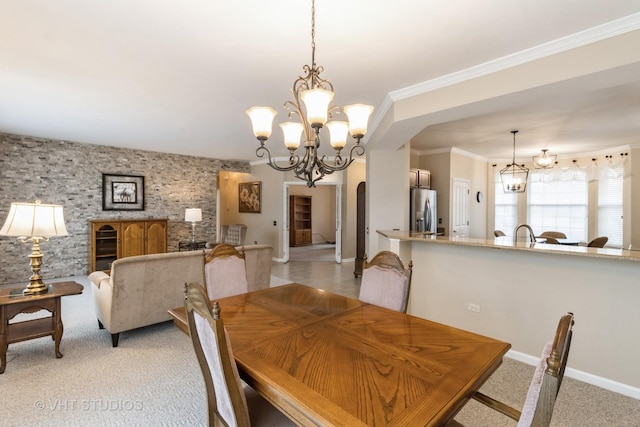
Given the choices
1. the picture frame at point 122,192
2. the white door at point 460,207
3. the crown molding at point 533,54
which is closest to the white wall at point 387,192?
the crown molding at point 533,54

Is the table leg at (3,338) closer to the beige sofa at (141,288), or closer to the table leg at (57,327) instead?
the table leg at (57,327)

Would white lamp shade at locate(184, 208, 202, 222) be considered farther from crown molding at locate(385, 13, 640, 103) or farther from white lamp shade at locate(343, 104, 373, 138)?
white lamp shade at locate(343, 104, 373, 138)

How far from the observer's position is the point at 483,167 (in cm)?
758

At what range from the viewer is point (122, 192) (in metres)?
6.46

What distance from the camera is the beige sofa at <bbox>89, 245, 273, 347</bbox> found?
2939mm

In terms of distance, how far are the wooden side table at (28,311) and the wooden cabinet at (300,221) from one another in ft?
25.9

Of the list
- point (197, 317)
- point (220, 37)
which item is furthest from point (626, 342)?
point (220, 37)

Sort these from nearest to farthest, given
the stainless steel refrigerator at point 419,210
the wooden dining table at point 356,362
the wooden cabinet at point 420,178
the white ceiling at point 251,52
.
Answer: the wooden dining table at point 356,362 < the white ceiling at point 251,52 < the stainless steel refrigerator at point 419,210 < the wooden cabinet at point 420,178

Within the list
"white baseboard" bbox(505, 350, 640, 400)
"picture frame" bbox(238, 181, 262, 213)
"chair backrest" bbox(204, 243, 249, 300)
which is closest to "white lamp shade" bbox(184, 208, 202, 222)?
"picture frame" bbox(238, 181, 262, 213)

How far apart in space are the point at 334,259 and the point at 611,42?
673 centimetres

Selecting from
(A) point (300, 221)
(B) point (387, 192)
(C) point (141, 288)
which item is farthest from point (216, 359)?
(A) point (300, 221)

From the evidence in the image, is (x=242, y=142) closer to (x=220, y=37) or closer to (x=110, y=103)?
(x=110, y=103)

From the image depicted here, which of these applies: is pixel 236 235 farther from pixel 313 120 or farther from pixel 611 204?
pixel 611 204

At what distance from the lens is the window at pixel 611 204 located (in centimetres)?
591
